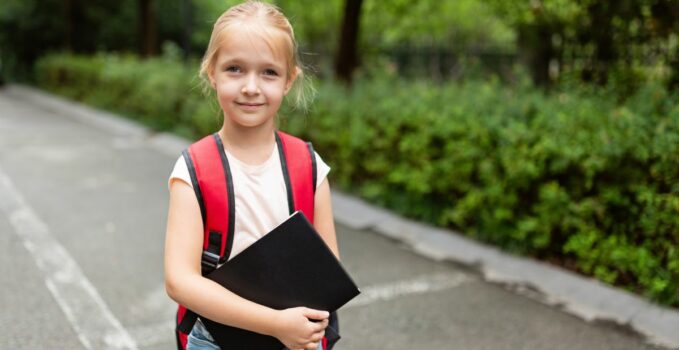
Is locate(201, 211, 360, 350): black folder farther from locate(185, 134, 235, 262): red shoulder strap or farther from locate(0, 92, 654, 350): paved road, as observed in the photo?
locate(0, 92, 654, 350): paved road

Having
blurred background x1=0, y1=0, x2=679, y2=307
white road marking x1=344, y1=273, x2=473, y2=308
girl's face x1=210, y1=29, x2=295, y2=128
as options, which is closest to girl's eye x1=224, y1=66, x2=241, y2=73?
girl's face x1=210, y1=29, x2=295, y2=128

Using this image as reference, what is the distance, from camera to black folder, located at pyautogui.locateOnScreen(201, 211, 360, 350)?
1.52 metres

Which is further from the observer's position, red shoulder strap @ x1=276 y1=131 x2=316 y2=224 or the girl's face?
red shoulder strap @ x1=276 y1=131 x2=316 y2=224

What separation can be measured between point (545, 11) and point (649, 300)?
4761mm

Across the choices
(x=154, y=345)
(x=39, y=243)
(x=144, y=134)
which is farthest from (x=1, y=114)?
(x=154, y=345)

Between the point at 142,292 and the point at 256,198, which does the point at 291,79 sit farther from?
the point at 142,292

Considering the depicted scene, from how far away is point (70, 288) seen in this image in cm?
454

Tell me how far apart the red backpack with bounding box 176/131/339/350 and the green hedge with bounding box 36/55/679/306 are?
1.59 metres

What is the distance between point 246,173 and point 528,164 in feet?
12.1

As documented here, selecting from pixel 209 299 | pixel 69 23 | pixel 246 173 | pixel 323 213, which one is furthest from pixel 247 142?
pixel 69 23

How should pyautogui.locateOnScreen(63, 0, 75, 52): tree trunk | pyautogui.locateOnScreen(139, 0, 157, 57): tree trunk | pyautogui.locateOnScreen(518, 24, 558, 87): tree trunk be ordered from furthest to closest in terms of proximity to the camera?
1. pyautogui.locateOnScreen(63, 0, 75, 52): tree trunk
2. pyautogui.locateOnScreen(139, 0, 157, 57): tree trunk
3. pyautogui.locateOnScreen(518, 24, 558, 87): tree trunk

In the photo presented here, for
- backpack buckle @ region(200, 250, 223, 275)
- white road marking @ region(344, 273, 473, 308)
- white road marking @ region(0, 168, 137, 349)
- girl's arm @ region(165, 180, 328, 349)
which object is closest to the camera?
girl's arm @ region(165, 180, 328, 349)

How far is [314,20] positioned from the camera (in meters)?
20.4

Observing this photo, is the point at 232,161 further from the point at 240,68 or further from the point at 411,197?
the point at 411,197
